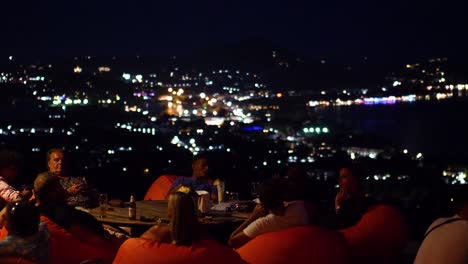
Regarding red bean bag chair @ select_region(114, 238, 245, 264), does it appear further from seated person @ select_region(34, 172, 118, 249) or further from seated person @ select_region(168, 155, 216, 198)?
seated person @ select_region(168, 155, 216, 198)

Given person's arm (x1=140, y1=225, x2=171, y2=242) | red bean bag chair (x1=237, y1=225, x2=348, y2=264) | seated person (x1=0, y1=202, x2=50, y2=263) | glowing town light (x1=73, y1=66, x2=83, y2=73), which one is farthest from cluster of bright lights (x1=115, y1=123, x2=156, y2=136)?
seated person (x1=0, y1=202, x2=50, y2=263)

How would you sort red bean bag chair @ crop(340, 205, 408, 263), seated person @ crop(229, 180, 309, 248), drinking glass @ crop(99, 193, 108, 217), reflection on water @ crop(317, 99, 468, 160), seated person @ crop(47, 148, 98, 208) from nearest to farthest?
seated person @ crop(229, 180, 309, 248)
drinking glass @ crop(99, 193, 108, 217)
red bean bag chair @ crop(340, 205, 408, 263)
seated person @ crop(47, 148, 98, 208)
reflection on water @ crop(317, 99, 468, 160)

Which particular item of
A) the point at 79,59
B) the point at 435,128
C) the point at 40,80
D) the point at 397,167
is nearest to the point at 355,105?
the point at 435,128

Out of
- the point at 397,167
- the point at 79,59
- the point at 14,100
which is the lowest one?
the point at 397,167

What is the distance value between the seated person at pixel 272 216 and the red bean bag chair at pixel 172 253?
0.96 meters

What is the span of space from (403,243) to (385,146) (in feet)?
162

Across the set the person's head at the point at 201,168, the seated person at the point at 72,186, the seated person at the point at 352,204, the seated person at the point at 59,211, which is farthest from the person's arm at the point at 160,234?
the person's head at the point at 201,168

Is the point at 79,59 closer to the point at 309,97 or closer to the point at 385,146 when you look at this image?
the point at 385,146

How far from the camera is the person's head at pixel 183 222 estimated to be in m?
Result: 3.44

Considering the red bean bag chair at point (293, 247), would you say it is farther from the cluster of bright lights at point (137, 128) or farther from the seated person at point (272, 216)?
the cluster of bright lights at point (137, 128)

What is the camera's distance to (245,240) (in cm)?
447

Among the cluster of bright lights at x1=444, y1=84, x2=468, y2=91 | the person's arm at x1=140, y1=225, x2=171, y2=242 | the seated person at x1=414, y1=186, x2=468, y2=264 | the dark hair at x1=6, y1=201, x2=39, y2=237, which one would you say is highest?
the cluster of bright lights at x1=444, y1=84, x2=468, y2=91

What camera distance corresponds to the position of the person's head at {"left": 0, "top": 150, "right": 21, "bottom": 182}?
532 centimetres

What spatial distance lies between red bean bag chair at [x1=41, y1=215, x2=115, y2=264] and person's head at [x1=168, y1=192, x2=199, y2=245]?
875 mm
